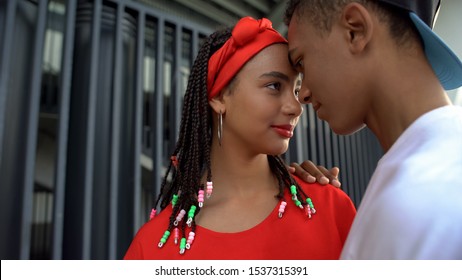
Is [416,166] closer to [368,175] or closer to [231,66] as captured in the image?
[231,66]

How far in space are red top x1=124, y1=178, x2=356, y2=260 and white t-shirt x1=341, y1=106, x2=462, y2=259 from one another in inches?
19.1

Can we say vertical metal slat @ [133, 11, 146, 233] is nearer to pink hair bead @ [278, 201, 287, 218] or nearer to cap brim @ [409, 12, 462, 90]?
pink hair bead @ [278, 201, 287, 218]

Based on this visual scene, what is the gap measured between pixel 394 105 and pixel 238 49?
2.15 feet

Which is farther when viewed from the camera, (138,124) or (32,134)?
(138,124)

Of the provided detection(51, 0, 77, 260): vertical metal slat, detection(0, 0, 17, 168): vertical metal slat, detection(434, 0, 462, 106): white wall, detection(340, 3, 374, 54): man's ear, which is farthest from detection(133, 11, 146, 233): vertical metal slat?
detection(434, 0, 462, 106): white wall

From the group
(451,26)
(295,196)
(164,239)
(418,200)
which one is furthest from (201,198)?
(451,26)

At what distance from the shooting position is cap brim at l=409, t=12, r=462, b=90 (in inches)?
28.8

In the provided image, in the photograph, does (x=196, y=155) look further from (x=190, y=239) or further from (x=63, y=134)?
(x=63, y=134)

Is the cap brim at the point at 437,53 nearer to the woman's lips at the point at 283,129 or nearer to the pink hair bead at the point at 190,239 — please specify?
the woman's lips at the point at 283,129

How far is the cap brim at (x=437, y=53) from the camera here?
730 mm

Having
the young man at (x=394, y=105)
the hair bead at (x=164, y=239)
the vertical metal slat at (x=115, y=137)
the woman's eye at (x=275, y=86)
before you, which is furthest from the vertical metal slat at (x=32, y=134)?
the young man at (x=394, y=105)

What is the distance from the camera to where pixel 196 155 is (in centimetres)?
133

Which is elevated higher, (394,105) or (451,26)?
(451,26)

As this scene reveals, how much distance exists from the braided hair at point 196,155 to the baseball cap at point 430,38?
58 centimetres
